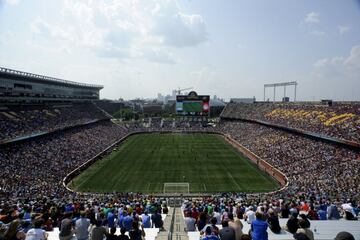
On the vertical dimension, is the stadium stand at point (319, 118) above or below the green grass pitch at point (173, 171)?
above

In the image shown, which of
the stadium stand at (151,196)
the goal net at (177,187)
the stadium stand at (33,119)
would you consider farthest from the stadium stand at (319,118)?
the stadium stand at (33,119)

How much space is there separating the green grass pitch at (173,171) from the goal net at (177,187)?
0.57m

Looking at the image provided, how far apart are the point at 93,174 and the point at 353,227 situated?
3531 cm

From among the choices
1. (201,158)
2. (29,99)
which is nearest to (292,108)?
(201,158)

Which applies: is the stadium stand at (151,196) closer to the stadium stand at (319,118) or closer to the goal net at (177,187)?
the stadium stand at (319,118)

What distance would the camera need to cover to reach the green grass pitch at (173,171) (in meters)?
35.1

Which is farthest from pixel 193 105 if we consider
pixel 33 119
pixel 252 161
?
pixel 33 119

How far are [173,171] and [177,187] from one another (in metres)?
8.07

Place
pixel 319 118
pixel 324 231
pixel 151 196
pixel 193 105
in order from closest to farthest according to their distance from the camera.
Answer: pixel 324 231
pixel 151 196
pixel 319 118
pixel 193 105

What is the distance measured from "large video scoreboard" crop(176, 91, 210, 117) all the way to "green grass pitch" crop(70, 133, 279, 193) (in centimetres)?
1943

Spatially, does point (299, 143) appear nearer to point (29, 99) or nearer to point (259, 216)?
point (259, 216)

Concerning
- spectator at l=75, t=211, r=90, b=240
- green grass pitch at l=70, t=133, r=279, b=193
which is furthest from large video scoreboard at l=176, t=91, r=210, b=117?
spectator at l=75, t=211, r=90, b=240

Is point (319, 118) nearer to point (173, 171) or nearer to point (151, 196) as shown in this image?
point (173, 171)

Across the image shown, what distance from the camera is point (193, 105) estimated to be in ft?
267
